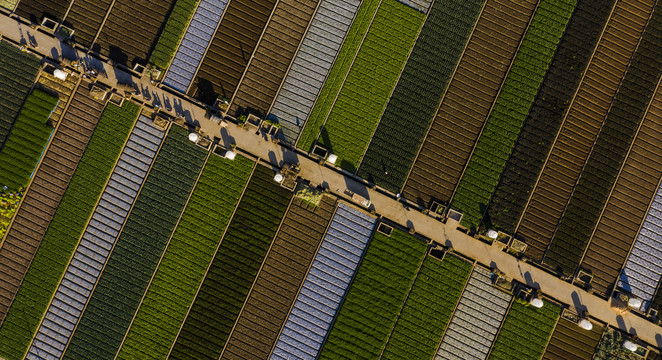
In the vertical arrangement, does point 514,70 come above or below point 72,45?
above

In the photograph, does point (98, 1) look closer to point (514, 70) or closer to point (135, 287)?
point (135, 287)

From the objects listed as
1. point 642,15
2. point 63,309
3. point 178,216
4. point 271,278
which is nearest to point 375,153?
point 271,278

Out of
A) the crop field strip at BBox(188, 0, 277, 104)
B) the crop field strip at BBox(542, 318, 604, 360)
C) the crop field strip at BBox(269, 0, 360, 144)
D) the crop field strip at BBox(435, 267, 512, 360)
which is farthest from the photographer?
the crop field strip at BBox(269, 0, 360, 144)

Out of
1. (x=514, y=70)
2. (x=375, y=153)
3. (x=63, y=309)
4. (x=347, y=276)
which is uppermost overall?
(x=514, y=70)

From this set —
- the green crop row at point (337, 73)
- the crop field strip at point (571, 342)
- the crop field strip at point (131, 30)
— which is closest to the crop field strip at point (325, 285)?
the green crop row at point (337, 73)

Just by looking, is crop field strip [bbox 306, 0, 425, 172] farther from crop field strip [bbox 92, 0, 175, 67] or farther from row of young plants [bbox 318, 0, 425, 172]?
crop field strip [bbox 92, 0, 175, 67]

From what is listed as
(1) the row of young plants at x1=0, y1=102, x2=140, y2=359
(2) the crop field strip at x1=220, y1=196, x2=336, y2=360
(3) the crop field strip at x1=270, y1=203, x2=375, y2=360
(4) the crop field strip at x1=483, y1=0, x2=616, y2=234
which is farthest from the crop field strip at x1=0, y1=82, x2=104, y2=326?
(4) the crop field strip at x1=483, y1=0, x2=616, y2=234
